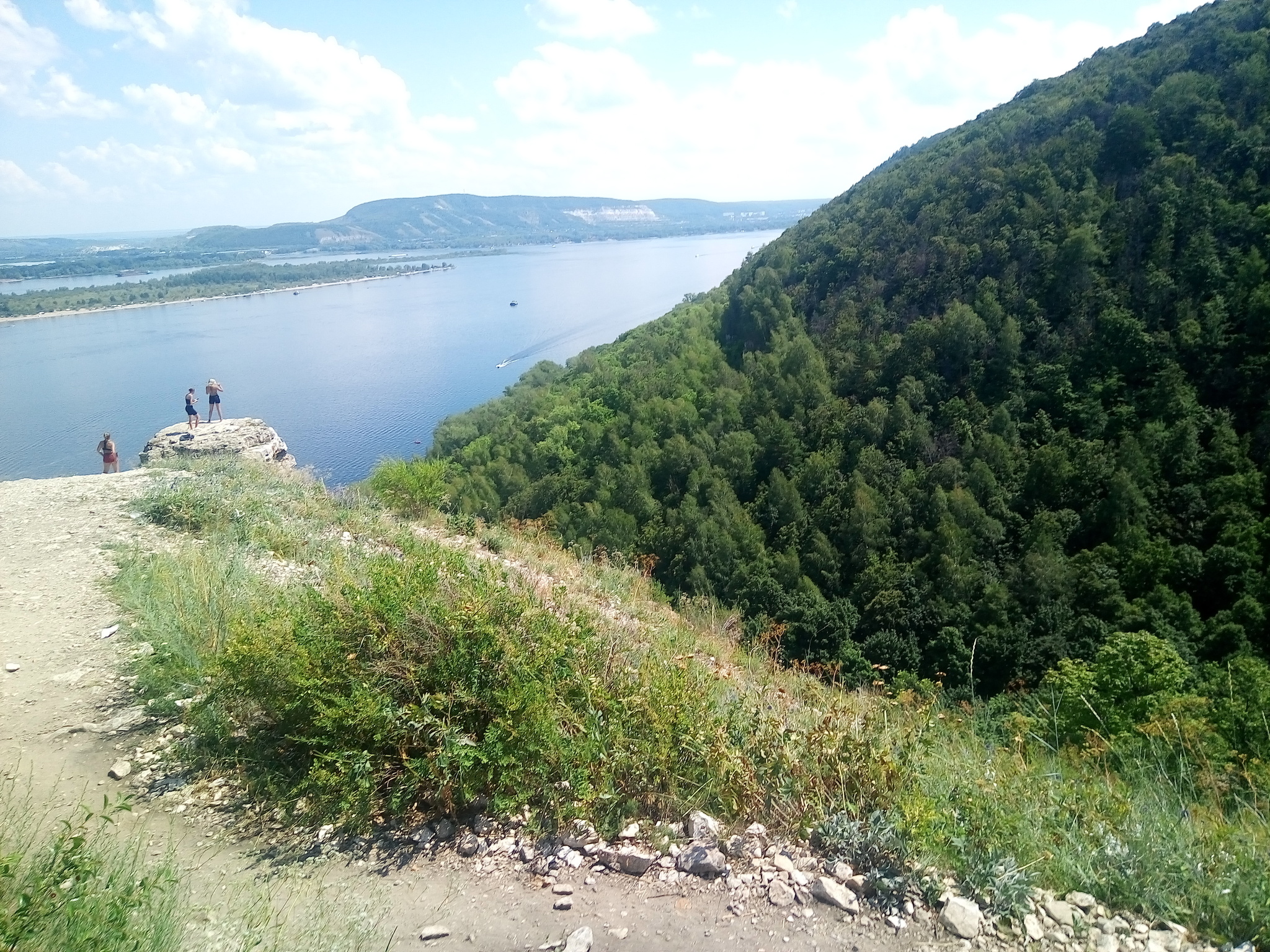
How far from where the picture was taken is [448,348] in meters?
59.7

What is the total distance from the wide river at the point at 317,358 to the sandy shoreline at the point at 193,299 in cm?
102

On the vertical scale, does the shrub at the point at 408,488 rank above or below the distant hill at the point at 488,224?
below

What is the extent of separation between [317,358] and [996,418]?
1919 inches

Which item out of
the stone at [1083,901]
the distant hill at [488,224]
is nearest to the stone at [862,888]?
the stone at [1083,901]

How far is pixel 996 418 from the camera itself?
74.9ft

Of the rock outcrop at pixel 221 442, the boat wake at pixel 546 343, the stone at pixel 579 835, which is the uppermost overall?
the stone at pixel 579 835

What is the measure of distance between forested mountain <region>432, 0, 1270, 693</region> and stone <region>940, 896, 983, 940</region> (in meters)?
10.6

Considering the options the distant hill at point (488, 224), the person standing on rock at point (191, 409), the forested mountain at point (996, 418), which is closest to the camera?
the person standing on rock at point (191, 409)

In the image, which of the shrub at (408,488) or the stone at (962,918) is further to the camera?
the shrub at (408,488)

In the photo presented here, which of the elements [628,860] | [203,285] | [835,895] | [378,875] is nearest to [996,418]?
[835,895]

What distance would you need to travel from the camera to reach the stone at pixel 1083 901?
272 centimetres

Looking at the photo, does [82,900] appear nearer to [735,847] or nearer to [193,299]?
[735,847]

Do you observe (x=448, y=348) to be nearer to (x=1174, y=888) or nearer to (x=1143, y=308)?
(x=1143, y=308)

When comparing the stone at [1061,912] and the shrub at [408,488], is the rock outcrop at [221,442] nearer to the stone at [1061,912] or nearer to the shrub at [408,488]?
the shrub at [408,488]
